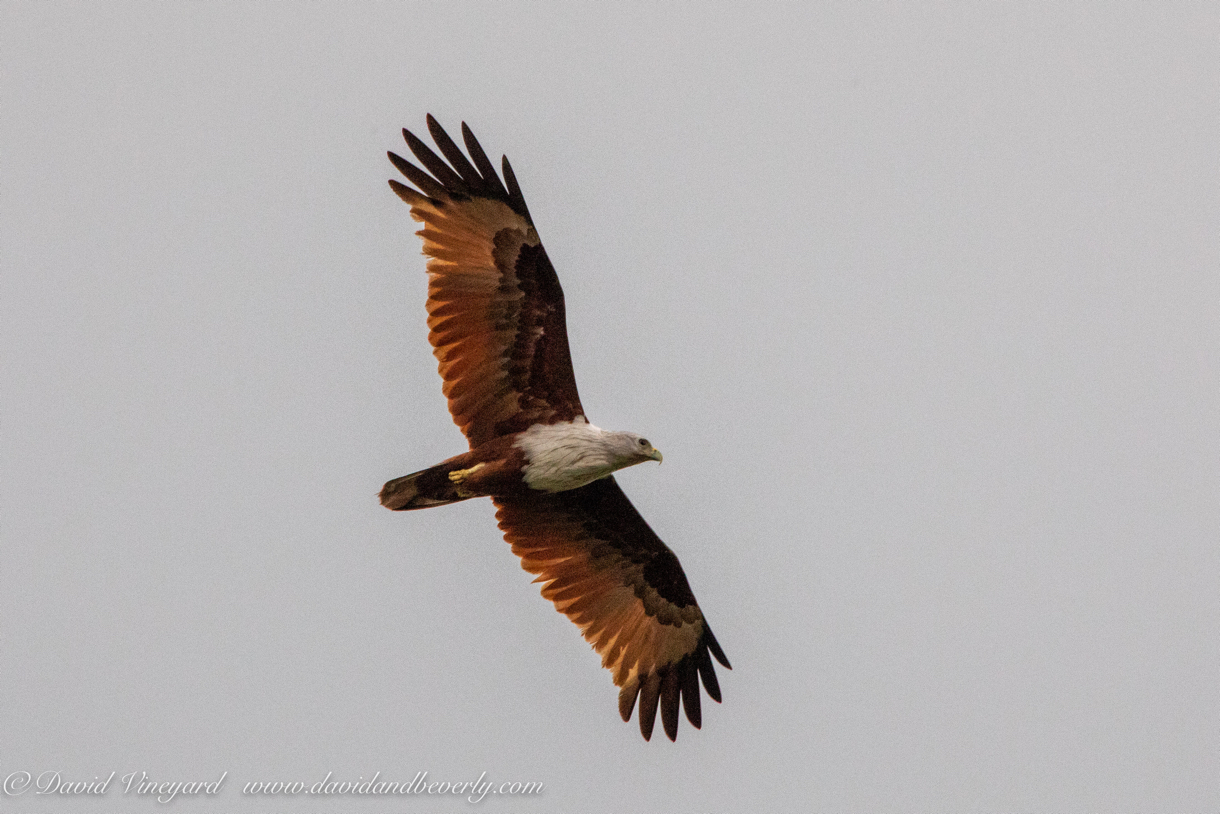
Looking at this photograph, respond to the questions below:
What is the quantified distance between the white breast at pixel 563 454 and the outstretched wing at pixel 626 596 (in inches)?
31.8

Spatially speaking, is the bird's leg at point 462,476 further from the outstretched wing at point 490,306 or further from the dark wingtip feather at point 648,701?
the dark wingtip feather at point 648,701

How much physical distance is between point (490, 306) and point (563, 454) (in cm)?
139

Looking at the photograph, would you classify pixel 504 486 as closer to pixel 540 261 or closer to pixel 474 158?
pixel 540 261

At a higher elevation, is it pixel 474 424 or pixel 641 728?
pixel 474 424

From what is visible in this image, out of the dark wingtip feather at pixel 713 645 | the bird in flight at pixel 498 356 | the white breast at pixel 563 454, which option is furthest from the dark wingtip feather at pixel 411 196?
the dark wingtip feather at pixel 713 645

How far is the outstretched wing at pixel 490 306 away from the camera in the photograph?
13414 mm

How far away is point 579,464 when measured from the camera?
13203 millimetres

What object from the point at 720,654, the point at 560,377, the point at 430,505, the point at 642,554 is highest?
the point at 560,377

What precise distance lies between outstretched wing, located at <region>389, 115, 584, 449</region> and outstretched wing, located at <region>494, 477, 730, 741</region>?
106cm

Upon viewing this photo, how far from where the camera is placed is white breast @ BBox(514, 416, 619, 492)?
1321 centimetres

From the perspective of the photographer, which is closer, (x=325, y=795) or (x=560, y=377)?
(x=560, y=377)

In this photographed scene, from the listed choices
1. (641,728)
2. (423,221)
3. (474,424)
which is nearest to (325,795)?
(641,728)

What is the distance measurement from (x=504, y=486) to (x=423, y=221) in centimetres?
233

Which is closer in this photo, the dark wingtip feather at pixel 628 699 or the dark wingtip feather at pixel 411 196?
the dark wingtip feather at pixel 411 196
